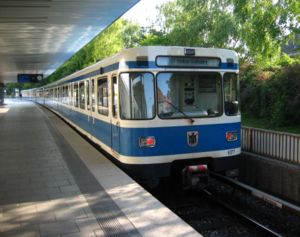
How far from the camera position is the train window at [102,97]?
A: 9.22 m

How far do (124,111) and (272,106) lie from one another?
8383 mm

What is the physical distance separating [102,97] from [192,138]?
2864 mm

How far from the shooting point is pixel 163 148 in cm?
758

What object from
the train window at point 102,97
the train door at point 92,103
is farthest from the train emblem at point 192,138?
the train door at point 92,103

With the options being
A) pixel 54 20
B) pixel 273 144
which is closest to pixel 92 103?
pixel 54 20

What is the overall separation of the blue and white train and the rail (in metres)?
1.38

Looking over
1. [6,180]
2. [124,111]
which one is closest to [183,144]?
[124,111]

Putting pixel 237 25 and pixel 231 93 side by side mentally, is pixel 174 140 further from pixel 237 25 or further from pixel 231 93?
pixel 237 25

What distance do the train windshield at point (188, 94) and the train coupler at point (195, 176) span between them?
100 centimetres

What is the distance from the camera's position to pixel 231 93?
829 cm

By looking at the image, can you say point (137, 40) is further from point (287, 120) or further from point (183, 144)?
point (183, 144)

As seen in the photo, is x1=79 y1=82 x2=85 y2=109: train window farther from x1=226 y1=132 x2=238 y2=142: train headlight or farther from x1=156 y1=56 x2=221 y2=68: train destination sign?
x1=226 y1=132 x2=238 y2=142: train headlight

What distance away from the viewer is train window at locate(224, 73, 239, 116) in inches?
324

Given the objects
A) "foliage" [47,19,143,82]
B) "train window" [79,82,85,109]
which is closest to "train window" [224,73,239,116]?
"train window" [79,82,85,109]
